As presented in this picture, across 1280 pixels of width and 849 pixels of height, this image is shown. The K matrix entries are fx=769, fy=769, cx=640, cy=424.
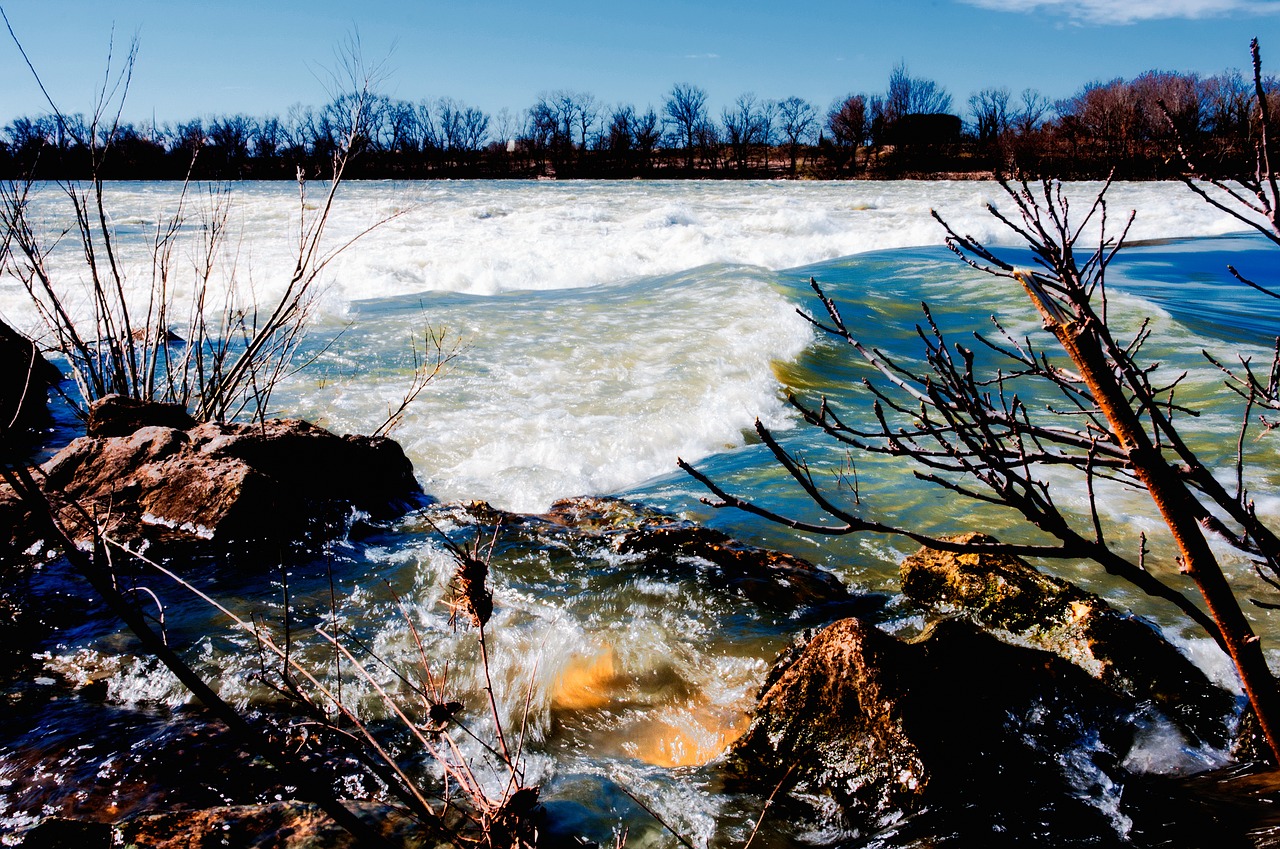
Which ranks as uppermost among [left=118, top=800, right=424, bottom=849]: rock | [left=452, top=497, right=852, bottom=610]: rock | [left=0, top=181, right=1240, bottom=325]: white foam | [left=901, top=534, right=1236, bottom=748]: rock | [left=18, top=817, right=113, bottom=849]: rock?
[left=0, top=181, right=1240, bottom=325]: white foam

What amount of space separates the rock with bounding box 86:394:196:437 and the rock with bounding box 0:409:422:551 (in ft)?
0.04

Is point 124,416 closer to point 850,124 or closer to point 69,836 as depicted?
point 69,836

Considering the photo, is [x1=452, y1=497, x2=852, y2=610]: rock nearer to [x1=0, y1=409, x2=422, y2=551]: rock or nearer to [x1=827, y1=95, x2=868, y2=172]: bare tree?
[x1=0, y1=409, x2=422, y2=551]: rock

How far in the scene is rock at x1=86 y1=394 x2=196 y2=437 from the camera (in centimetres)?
448

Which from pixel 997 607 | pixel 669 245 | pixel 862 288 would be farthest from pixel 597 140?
pixel 997 607

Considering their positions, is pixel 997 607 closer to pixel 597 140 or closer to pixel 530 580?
pixel 530 580

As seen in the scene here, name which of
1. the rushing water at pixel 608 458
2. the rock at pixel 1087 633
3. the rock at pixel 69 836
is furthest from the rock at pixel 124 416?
the rock at pixel 1087 633

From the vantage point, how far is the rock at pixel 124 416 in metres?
4.48

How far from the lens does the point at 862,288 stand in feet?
43.6

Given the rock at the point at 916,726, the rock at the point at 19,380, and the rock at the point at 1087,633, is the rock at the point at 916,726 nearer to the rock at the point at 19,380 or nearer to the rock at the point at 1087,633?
the rock at the point at 1087,633

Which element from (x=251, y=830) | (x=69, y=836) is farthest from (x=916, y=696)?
(x=69, y=836)

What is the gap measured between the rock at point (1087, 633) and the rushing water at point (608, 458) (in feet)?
0.72

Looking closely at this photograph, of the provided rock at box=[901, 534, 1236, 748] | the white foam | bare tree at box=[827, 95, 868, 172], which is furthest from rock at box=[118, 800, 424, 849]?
bare tree at box=[827, 95, 868, 172]

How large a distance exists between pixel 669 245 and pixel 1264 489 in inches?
531
